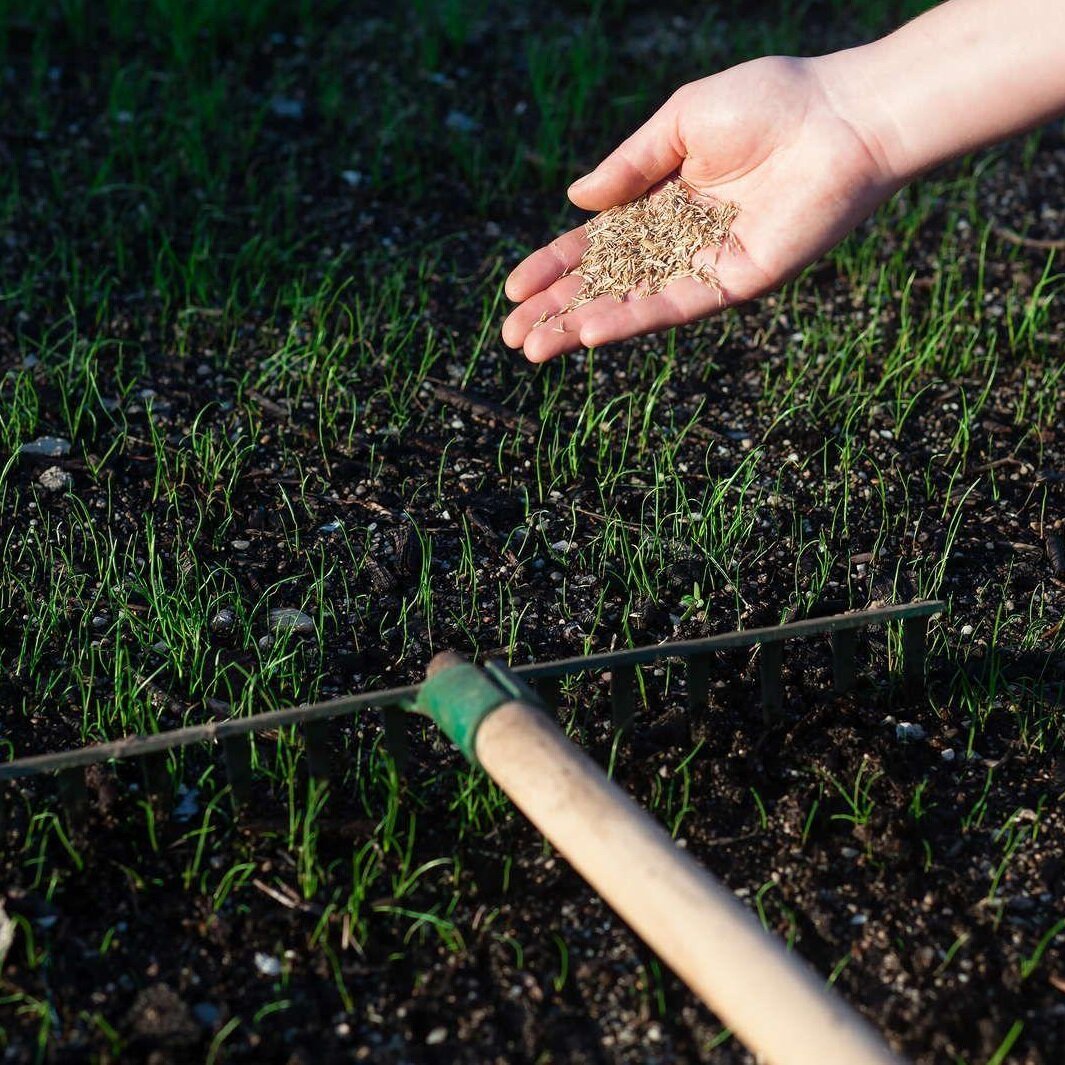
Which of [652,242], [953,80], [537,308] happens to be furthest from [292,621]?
[953,80]

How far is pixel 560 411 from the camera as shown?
3.09m

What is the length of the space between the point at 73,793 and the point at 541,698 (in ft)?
2.28

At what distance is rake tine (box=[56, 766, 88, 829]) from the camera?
1.96 metres

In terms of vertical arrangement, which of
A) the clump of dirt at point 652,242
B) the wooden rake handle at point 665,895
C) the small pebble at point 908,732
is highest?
the clump of dirt at point 652,242

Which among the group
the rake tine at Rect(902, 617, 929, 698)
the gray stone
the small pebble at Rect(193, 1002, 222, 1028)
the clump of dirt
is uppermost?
the clump of dirt

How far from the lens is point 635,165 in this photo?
2.83 meters

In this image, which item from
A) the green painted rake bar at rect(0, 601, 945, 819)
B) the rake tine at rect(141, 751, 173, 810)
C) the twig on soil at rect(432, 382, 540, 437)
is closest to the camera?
the green painted rake bar at rect(0, 601, 945, 819)

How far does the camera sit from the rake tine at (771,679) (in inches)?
87.0

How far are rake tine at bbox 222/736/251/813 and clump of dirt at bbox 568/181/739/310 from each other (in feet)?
3.92

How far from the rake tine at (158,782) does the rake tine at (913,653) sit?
122cm

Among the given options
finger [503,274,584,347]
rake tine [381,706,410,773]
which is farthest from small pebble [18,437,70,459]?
rake tine [381,706,410,773]

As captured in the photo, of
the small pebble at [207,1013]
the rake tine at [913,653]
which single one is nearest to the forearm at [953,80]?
the rake tine at [913,653]

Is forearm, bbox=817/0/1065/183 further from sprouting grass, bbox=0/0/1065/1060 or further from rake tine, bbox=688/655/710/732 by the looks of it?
rake tine, bbox=688/655/710/732

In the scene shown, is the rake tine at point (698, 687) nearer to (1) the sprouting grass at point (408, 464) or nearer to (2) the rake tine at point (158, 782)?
(1) the sprouting grass at point (408, 464)
